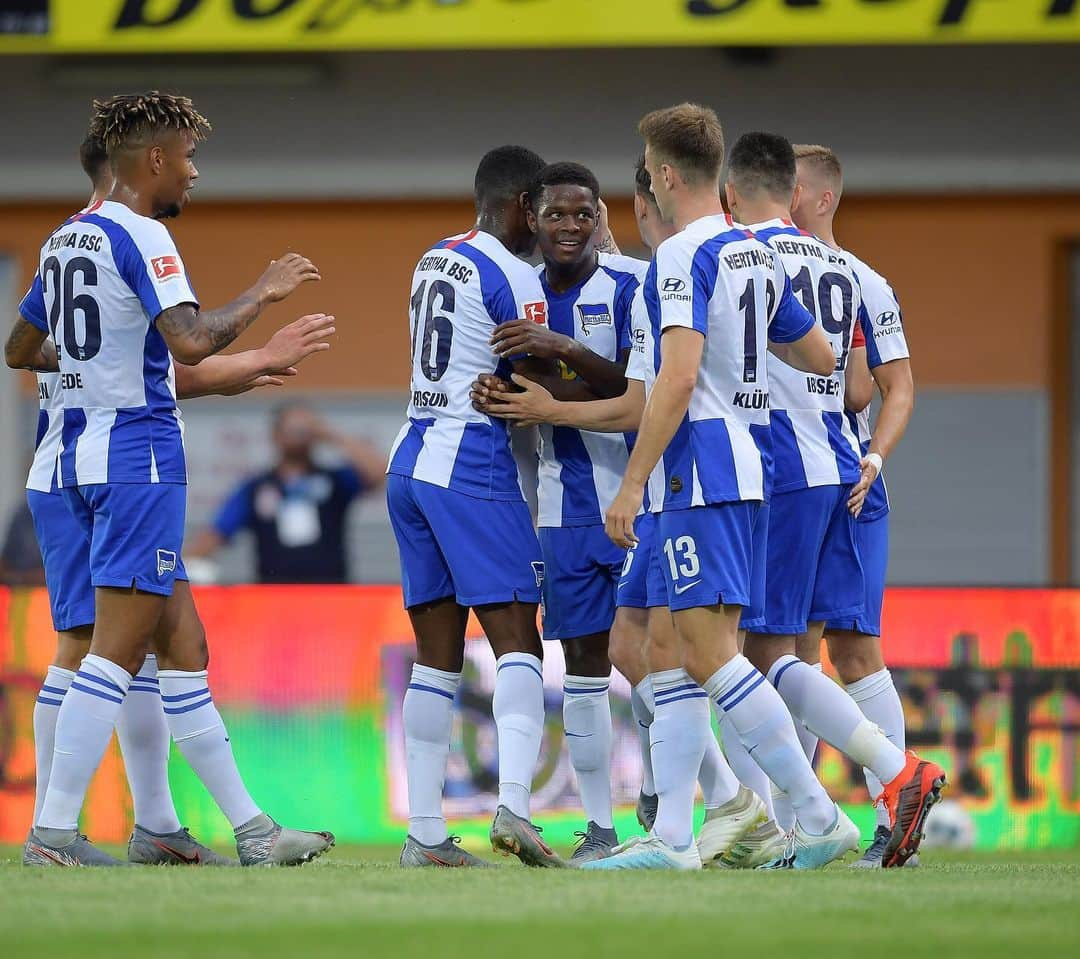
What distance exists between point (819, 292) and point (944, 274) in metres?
7.68

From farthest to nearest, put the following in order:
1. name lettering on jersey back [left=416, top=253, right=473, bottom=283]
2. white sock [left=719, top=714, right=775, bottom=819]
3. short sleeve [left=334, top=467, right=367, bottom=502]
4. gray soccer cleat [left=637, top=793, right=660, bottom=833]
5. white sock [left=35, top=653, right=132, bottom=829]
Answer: short sleeve [left=334, top=467, right=367, bottom=502], gray soccer cleat [left=637, top=793, right=660, bottom=833], white sock [left=719, top=714, right=775, bottom=819], name lettering on jersey back [left=416, top=253, right=473, bottom=283], white sock [left=35, top=653, right=132, bottom=829]

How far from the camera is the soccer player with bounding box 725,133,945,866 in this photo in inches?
220

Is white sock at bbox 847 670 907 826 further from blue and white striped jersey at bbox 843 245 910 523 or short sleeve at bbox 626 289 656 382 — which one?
short sleeve at bbox 626 289 656 382

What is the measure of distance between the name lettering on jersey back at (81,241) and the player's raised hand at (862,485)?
2472 millimetres

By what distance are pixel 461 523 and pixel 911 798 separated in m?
1.56

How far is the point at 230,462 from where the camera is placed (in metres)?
13.1

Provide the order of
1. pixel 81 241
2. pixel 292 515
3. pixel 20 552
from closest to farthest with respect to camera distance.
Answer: pixel 81 241, pixel 20 552, pixel 292 515

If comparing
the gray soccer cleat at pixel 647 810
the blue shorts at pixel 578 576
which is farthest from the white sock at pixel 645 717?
the blue shorts at pixel 578 576

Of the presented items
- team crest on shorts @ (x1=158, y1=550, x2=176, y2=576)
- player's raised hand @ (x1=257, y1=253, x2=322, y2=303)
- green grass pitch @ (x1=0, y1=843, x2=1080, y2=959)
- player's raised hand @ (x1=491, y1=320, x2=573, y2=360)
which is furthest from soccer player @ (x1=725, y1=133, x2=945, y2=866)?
team crest on shorts @ (x1=158, y1=550, x2=176, y2=576)

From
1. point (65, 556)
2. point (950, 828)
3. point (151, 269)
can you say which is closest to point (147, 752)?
point (65, 556)

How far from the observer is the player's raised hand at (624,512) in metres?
4.96

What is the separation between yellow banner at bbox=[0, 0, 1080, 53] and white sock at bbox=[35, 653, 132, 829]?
758 cm

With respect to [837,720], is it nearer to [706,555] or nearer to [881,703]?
[706,555]

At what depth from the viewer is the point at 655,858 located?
16.7 ft
